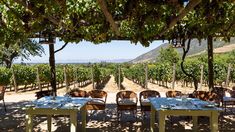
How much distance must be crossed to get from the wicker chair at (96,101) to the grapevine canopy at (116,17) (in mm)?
1438

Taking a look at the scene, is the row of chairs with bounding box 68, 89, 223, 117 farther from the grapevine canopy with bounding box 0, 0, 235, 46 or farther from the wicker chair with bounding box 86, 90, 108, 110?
the grapevine canopy with bounding box 0, 0, 235, 46

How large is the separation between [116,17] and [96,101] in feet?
9.36

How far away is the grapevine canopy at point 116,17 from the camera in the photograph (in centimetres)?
525

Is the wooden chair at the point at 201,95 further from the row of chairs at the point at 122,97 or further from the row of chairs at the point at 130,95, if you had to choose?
the row of chairs at the point at 122,97

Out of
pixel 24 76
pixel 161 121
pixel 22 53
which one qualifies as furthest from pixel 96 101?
pixel 22 53

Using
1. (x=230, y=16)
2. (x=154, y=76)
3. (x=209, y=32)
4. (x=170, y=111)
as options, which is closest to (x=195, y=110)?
(x=170, y=111)

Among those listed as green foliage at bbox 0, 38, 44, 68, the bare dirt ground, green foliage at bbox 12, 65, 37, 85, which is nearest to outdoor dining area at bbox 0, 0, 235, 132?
the bare dirt ground

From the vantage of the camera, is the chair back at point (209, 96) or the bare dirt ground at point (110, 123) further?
the chair back at point (209, 96)

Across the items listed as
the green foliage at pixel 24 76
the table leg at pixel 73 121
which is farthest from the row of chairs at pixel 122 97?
the green foliage at pixel 24 76

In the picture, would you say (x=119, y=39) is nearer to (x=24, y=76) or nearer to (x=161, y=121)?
(x=161, y=121)

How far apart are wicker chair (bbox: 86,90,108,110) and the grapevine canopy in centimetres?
144

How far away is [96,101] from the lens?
8422 mm

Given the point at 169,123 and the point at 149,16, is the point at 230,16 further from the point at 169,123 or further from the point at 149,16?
the point at 169,123

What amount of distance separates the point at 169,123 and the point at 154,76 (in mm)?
14746
